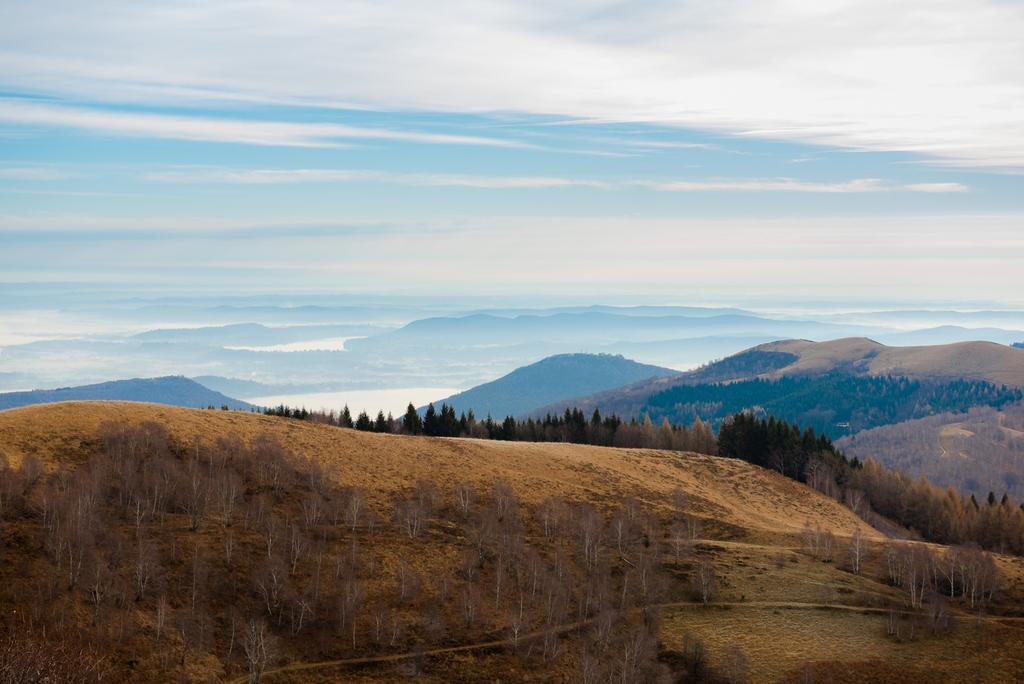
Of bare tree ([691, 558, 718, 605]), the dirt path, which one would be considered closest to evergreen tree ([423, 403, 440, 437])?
bare tree ([691, 558, 718, 605])

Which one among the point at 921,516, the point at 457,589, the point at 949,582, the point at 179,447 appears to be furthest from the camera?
the point at 921,516

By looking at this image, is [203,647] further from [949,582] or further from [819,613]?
[949,582]

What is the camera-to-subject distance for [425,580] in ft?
251

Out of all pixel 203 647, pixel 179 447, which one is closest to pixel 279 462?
pixel 179 447

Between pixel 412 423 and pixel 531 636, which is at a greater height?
pixel 412 423

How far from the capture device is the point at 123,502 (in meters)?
77.2

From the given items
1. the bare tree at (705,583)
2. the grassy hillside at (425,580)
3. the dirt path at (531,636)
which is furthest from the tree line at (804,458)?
the bare tree at (705,583)

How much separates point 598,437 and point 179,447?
9369 centimetres

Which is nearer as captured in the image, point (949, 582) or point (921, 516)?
point (949, 582)

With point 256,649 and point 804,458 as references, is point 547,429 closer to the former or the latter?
point 804,458

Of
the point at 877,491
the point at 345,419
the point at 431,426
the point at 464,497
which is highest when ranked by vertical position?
the point at 345,419

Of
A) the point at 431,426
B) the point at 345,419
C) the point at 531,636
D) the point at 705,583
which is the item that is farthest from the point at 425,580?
the point at 345,419

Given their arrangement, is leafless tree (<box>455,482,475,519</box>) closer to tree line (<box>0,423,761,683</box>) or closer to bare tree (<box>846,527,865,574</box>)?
tree line (<box>0,423,761,683</box>)

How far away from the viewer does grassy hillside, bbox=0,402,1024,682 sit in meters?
65.6
